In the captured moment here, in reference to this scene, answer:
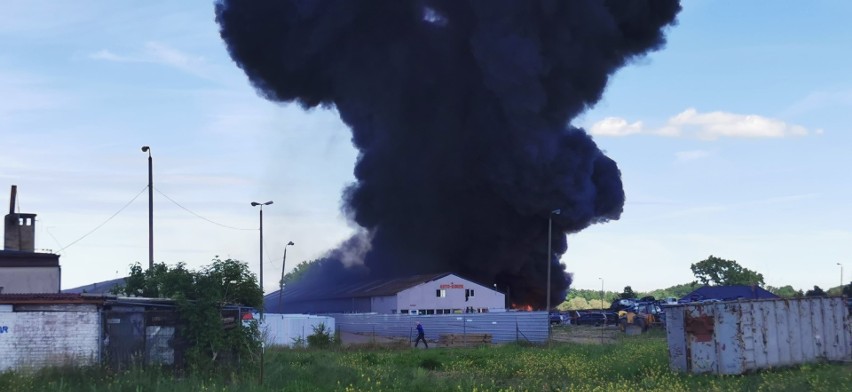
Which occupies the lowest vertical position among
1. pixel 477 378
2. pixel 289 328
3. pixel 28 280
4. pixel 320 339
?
pixel 477 378

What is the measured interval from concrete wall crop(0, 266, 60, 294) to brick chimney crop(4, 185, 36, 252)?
27.4 feet

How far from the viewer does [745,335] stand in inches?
1079

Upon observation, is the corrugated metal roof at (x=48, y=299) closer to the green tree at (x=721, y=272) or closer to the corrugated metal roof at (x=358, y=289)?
the corrugated metal roof at (x=358, y=289)

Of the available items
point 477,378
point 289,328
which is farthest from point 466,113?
point 477,378

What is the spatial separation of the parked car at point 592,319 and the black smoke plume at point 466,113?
638 cm

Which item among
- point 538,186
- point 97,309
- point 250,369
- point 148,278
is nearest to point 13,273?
point 148,278

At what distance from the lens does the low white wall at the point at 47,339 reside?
81.7ft

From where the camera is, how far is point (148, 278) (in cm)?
2925

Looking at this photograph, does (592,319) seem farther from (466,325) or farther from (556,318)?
(466,325)

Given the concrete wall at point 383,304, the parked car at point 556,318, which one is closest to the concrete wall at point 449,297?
the concrete wall at point 383,304

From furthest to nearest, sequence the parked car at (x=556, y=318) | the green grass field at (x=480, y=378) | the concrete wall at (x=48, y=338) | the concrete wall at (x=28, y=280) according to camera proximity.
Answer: the parked car at (x=556, y=318) → the concrete wall at (x=28, y=280) → the concrete wall at (x=48, y=338) → the green grass field at (x=480, y=378)

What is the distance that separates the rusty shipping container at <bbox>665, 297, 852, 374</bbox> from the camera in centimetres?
2728

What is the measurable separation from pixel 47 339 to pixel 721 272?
11639 centimetres

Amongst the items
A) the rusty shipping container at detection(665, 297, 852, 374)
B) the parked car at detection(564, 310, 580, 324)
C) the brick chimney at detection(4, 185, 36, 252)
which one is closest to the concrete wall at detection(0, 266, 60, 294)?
the brick chimney at detection(4, 185, 36, 252)
